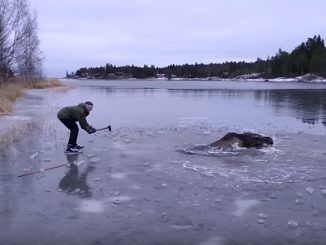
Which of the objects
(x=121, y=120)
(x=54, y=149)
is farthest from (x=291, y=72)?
(x=54, y=149)

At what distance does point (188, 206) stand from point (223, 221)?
0.79 m

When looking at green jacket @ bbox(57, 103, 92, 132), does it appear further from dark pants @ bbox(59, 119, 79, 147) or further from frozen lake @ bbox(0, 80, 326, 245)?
frozen lake @ bbox(0, 80, 326, 245)

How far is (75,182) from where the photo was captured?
8.62 meters

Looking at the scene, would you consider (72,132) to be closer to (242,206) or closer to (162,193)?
(162,193)

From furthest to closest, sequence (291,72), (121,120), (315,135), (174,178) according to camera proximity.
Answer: (291,72)
(121,120)
(315,135)
(174,178)

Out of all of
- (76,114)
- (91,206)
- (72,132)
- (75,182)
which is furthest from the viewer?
(72,132)

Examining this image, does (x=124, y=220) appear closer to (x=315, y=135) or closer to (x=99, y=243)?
(x=99, y=243)

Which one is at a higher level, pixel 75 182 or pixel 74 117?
pixel 74 117

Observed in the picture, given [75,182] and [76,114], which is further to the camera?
[76,114]

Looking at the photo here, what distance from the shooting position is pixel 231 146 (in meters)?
12.1

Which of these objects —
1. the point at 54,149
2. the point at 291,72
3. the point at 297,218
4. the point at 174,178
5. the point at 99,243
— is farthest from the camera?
the point at 291,72

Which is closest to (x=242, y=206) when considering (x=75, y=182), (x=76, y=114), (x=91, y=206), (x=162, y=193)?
(x=162, y=193)

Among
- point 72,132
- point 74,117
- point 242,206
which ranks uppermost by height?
point 74,117

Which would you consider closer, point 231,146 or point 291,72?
point 231,146
